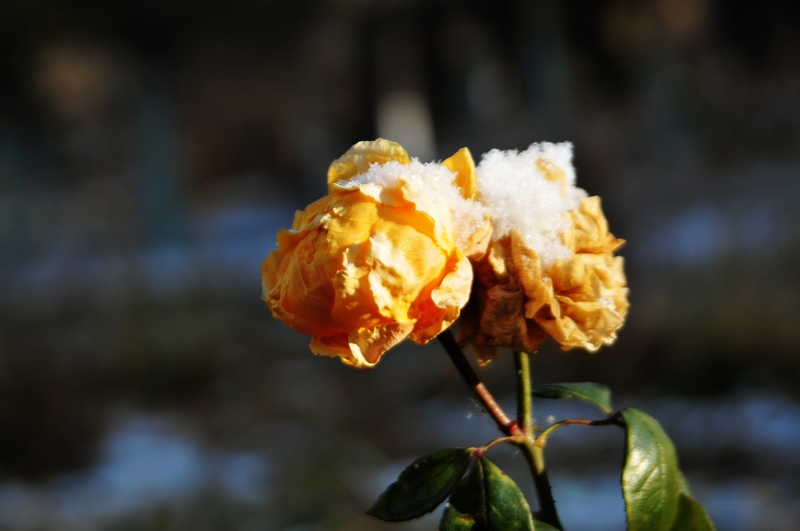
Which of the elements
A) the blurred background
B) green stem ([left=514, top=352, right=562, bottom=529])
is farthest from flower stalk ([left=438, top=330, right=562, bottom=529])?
the blurred background

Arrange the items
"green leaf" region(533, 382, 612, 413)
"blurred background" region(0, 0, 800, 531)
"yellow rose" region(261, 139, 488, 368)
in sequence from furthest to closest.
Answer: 1. "blurred background" region(0, 0, 800, 531)
2. "green leaf" region(533, 382, 612, 413)
3. "yellow rose" region(261, 139, 488, 368)

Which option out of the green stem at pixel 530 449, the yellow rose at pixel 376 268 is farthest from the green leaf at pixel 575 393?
the yellow rose at pixel 376 268

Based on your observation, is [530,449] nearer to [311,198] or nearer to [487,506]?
[487,506]

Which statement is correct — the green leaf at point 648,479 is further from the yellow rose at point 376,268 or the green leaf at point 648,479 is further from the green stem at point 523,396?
the yellow rose at point 376,268

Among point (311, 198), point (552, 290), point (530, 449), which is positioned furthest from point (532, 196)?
point (311, 198)

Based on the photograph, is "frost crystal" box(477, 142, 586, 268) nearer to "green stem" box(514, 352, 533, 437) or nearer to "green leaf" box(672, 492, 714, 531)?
"green stem" box(514, 352, 533, 437)

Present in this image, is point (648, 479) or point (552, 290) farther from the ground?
point (552, 290)
